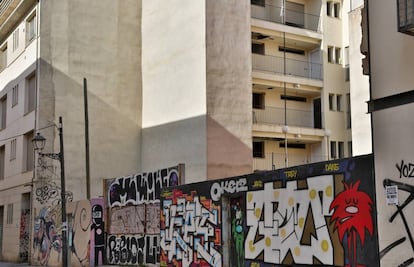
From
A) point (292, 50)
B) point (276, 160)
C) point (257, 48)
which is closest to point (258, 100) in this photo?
point (257, 48)

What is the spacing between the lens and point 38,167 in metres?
31.1

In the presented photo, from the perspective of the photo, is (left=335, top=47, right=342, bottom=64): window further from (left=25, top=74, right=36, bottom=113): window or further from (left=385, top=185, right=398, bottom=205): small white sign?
(left=385, top=185, right=398, bottom=205): small white sign

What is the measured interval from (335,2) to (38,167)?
789 inches

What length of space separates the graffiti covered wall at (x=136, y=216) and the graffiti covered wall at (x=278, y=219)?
214 centimetres

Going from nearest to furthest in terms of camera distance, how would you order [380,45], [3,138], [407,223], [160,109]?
[407,223] → [380,45] → [160,109] → [3,138]

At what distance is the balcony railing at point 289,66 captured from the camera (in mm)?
34781

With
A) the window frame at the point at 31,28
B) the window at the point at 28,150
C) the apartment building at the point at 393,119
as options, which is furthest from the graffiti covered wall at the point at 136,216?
the window frame at the point at 31,28

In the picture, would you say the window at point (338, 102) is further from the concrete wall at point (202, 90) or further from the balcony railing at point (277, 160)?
the concrete wall at point (202, 90)

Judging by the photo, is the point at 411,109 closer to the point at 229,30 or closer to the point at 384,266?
the point at 384,266

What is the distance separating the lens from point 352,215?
11016 mm

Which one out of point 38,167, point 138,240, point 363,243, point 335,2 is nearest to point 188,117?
point 38,167

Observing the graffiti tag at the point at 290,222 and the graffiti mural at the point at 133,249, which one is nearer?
the graffiti tag at the point at 290,222

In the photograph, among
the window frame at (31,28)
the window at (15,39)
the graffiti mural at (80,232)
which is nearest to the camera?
the graffiti mural at (80,232)

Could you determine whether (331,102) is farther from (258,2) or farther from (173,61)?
(173,61)
